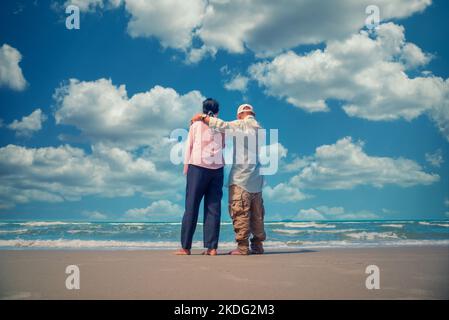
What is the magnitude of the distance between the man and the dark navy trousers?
0.78 ft

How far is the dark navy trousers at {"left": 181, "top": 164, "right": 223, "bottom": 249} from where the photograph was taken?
16.2 feet

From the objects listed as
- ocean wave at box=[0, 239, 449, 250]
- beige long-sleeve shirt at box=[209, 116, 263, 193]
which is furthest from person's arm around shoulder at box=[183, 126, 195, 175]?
ocean wave at box=[0, 239, 449, 250]

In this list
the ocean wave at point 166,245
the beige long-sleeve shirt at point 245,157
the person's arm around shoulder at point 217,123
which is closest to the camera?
the person's arm around shoulder at point 217,123

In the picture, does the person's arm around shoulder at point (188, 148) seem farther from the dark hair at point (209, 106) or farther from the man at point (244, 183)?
the dark hair at point (209, 106)

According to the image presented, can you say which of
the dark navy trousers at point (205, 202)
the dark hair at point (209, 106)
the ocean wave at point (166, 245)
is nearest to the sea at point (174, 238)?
the ocean wave at point (166, 245)

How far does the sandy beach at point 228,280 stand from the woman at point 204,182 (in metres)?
1.06

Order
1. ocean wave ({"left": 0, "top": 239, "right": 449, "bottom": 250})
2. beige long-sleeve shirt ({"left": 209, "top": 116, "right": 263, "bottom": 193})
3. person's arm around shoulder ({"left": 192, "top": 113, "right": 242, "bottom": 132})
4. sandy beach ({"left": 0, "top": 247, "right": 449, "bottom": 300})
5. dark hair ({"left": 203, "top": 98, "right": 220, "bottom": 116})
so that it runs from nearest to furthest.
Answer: sandy beach ({"left": 0, "top": 247, "right": 449, "bottom": 300})
person's arm around shoulder ({"left": 192, "top": 113, "right": 242, "bottom": 132})
beige long-sleeve shirt ({"left": 209, "top": 116, "right": 263, "bottom": 193})
dark hair ({"left": 203, "top": 98, "right": 220, "bottom": 116})
ocean wave ({"left": 0, "top": 239, "right": 449, "bottom": 250})

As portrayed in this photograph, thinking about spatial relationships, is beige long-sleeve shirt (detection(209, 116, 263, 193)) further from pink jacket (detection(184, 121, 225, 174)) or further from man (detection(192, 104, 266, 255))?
pink jacket (detection(184, 121, 225, 174))

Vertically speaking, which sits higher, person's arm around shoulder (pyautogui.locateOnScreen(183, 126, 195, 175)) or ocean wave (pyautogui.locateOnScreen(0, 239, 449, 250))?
person's arm around shoulder (pyautogui.locateOnScreen(183, 126, 195, 175))

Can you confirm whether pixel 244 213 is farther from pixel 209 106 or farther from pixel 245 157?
pixel 209 106

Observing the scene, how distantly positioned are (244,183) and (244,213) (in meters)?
0.39

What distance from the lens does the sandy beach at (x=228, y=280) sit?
2336 mm
